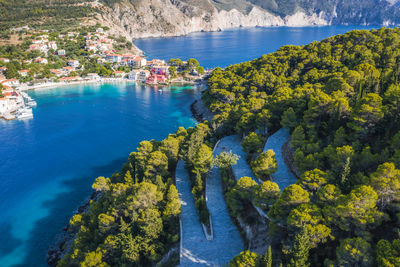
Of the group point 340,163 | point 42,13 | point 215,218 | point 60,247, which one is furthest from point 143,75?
point 340,163

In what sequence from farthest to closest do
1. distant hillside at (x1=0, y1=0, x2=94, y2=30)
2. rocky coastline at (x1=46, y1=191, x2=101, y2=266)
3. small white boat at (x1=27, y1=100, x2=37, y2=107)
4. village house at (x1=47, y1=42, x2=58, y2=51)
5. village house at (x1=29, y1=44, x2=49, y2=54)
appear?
distant hillside at (x1=0, y1=0, x2=94, y2=30), village house at (x1=47, y1=42, x2=58, y2=51), village house at (x1=29, y1=44, x2=49, y2=54), small white boat at (x1=27, y1=100, x2=37, y2=107), rocky coastline at (x1=46, y1=191, x2=101, y2=266)

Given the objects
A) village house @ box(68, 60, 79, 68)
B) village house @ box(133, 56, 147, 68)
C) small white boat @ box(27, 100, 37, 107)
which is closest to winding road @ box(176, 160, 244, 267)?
small white boat @ box(27, 100, 37, 107)

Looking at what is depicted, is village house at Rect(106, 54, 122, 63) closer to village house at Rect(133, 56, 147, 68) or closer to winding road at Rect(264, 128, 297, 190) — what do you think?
village house at Rect(133, 56, 147, 68)

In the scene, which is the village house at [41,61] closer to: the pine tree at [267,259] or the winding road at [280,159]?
the winding road at [280,159]

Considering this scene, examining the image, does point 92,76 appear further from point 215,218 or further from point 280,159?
point 215,218

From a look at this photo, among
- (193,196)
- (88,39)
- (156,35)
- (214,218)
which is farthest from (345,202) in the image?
(156,35)
